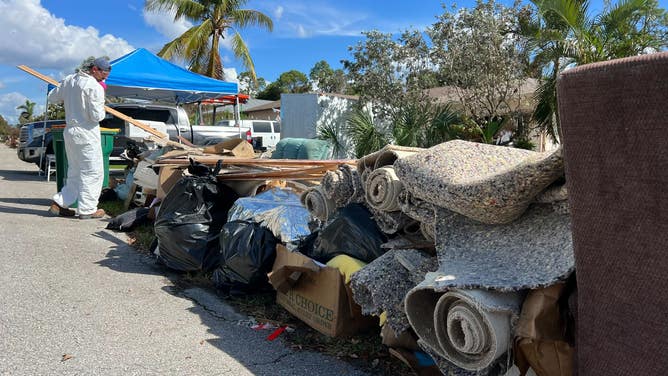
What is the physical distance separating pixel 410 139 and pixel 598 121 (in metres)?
6.87

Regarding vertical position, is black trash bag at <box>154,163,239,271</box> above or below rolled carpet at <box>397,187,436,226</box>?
below

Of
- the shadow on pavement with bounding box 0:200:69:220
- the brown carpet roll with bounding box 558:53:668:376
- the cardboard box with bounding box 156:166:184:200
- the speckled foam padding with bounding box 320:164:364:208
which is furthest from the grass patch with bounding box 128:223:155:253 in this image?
the brown carpet roll with bounding box 558:53:668:376

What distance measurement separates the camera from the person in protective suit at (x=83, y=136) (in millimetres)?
6398

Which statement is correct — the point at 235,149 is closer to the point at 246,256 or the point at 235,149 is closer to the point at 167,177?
the point at 167,177

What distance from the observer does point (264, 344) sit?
3043mm

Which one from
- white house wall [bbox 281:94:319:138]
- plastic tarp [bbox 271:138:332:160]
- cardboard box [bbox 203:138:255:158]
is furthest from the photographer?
white house wall [bbox 281:94:319:138]

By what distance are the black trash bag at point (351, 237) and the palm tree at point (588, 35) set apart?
285 inches

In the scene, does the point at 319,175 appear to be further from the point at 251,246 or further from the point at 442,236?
the point at 442,236

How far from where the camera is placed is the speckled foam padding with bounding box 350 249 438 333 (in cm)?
249

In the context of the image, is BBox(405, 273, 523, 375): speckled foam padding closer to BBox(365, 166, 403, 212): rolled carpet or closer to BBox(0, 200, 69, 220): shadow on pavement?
BBox(365, 166, 403, 212): rolled carpet

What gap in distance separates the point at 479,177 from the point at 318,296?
1313 mm

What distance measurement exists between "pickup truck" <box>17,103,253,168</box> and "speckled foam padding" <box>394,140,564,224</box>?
947cm

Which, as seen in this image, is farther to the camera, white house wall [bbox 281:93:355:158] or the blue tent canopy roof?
white house wall [bbox 281:93:355:158]

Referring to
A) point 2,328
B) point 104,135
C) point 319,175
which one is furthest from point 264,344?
point 104,135
